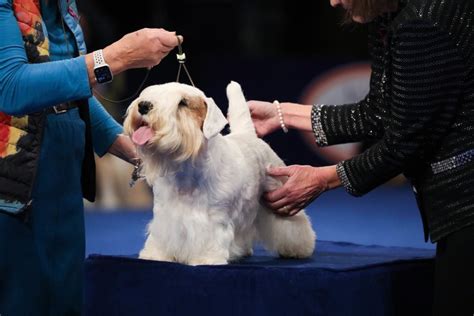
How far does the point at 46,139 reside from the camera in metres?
2.30

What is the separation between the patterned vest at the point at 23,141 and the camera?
7.29 ft

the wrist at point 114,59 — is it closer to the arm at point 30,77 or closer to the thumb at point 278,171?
the arm at point 30,77

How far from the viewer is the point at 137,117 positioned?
2545mm

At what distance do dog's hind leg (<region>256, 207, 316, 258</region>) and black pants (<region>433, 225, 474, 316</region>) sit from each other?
100cm

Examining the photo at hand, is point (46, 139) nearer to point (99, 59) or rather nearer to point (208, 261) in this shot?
point (99, 59)

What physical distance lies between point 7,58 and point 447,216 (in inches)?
46.9

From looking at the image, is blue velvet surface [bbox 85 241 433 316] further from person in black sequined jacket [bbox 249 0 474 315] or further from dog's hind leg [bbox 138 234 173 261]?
person in black sequined jacket [bbox 249 0 474 315]

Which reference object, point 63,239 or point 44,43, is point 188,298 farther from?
point 44,43

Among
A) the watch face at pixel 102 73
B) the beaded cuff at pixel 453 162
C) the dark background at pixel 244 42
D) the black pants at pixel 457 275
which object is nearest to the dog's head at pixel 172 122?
the watch face at pixel 102 73

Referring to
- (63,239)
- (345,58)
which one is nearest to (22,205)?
(63,239)

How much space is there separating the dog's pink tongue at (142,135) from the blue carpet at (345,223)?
2054mm

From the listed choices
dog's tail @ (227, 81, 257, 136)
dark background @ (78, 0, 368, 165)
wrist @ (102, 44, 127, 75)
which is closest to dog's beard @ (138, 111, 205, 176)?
wrist @ (102, 44, 127, 75)

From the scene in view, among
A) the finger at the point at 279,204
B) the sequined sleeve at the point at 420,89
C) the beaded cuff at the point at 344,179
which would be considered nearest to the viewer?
the sequined sleeve at the point at 420,89

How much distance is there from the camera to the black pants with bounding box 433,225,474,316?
2080mm
